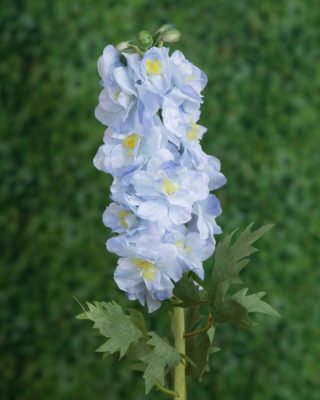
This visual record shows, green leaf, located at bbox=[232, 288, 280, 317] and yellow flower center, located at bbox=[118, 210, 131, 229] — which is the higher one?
yellow flower center, located at bbox=[118, 210, 131, 229]

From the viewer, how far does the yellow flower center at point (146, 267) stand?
1210 millimetres

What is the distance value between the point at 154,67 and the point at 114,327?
1.14 ft

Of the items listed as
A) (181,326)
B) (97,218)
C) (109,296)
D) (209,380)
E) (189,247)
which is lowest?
(209,380)

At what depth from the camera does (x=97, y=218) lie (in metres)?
2.94

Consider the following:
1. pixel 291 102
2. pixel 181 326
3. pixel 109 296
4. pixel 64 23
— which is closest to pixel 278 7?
pixel 291 102

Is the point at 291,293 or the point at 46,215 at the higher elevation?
the point at 46,215

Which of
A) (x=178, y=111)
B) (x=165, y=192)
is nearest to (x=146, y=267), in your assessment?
(x=165, y=192)

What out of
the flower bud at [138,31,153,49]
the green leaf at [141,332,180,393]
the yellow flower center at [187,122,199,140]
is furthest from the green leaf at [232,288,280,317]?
the flower bud at [138,31,153,49]

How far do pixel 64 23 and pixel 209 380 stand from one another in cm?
124

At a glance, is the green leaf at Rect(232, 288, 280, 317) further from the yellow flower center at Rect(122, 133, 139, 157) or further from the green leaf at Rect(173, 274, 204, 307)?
the yellow flower center at Rect(122, 133, 139, 157)

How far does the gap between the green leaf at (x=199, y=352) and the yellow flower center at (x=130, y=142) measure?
29 centimetres

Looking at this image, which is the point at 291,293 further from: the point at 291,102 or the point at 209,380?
the point at 291,102

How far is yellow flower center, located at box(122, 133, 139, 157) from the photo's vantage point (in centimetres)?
120

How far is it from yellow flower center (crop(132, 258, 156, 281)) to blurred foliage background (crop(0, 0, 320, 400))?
168 centimetres
